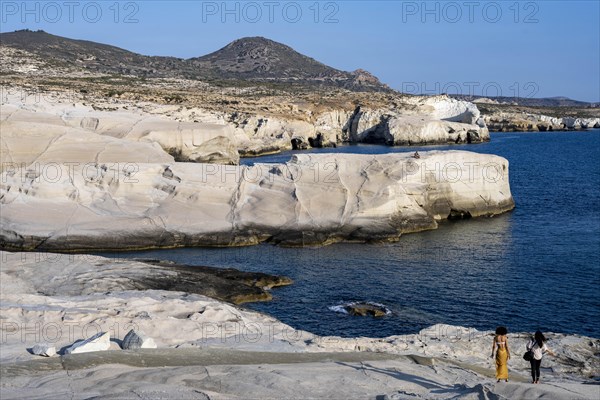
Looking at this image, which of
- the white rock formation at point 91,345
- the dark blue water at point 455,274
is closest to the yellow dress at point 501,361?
the white rock formation at point 91,345

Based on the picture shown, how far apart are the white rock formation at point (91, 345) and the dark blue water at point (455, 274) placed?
30.9 ft

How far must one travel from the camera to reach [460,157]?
1809 inches

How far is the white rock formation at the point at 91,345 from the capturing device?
1618 cm

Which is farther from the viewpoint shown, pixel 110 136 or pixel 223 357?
pixel 110 136

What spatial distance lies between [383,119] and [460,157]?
2480 inches

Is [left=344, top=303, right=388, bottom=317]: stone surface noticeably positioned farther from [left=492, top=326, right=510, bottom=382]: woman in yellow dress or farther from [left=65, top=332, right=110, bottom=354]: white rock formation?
[left=65, top=332, right=110, bottom=354]: white rock formation

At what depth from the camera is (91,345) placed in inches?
644

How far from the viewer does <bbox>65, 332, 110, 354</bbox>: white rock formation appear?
1618 cm

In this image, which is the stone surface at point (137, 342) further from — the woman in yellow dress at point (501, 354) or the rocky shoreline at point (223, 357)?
the woman in yellow dress at point (501, 354)

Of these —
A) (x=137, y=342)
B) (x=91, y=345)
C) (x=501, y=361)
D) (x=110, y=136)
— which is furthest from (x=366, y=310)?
(x=110, y=136)

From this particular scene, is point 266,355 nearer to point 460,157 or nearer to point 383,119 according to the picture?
point 460,157

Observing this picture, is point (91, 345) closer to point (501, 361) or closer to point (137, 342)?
point (137, 342)

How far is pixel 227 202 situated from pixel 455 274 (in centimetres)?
1404

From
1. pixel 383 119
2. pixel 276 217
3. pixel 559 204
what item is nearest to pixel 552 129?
pixel 383 119
